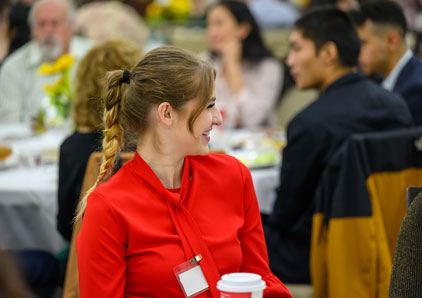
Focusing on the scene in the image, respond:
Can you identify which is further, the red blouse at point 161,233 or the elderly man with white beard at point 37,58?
the elderly man with white beard at point 37,58

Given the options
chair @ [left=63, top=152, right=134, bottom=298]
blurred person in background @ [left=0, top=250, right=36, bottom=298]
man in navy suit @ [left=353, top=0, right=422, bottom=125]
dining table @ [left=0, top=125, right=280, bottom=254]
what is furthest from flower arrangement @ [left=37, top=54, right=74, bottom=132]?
blurred person in background @ [left=0, top=250, right=36, bottom=298]

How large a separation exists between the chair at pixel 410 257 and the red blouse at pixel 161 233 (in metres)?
0.40

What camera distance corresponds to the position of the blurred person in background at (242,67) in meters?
4.61

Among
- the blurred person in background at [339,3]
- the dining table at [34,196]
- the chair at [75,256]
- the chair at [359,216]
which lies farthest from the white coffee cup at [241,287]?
the blurred person in background at [339,3]

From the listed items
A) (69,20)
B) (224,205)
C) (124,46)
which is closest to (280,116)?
(69,20)

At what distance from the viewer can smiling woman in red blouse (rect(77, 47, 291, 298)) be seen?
1552mm

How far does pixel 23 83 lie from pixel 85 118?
7.56 ft

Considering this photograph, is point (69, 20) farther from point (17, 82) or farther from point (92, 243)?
point (92, 243)

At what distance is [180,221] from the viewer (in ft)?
5.29

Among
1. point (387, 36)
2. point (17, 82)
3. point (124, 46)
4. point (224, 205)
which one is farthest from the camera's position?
point (17, 82)

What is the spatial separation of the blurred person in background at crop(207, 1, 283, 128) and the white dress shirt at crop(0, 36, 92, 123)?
3.23ft

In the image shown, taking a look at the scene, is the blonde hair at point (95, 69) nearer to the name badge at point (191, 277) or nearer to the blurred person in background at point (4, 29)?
the name badge at point (191, 277)

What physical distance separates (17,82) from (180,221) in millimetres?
3407

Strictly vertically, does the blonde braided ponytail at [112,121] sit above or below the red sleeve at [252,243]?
above
